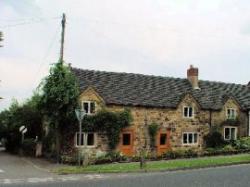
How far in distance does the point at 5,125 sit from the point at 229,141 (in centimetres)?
3118

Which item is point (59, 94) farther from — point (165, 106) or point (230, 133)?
point (230, 133)

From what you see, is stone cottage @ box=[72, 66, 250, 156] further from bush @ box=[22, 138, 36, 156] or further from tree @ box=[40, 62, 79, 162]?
bush @ box=[22, 138, 36, 156]

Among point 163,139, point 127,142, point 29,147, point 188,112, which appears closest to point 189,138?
point 188,112

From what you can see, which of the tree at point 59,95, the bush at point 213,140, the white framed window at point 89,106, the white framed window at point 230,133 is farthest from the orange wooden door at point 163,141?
the tree at point 59,95

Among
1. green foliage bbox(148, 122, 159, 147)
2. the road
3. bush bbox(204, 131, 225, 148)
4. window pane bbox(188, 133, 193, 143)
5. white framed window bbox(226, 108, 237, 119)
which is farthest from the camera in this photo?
white framed window bbox(226, 108, 237, 119)

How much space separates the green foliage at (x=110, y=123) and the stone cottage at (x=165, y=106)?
1.90ft

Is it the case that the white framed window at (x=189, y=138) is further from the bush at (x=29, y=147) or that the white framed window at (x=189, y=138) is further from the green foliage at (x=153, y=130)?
the bush at (x=29, y=147)

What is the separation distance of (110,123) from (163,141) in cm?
617

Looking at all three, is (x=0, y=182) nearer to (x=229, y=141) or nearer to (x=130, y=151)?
(x=130, y=151)

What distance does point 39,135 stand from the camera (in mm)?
56125

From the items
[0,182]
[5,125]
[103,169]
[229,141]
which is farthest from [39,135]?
[0,182]

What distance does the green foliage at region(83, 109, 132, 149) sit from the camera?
42938 mm

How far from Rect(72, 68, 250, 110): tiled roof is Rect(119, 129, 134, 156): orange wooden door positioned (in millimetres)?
2550

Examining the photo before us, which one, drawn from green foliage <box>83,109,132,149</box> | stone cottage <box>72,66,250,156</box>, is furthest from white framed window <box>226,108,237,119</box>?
green foliage <box>83,109,132,149</box>
